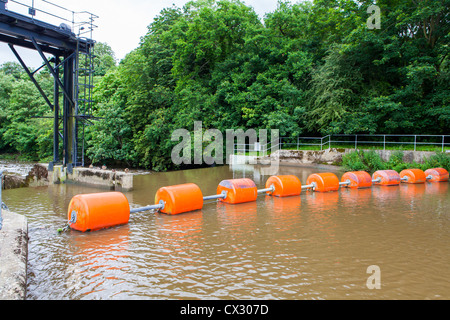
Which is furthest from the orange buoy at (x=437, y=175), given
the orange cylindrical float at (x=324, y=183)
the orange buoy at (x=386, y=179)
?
the orange cylindrical float at (x=324, y=183)

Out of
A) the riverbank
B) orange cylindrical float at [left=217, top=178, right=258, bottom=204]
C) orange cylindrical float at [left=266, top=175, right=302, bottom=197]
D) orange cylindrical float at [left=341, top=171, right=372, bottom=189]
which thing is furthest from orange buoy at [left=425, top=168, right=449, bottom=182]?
orange cylindrical float at [left=217, top=178, right=258, bottom=204]

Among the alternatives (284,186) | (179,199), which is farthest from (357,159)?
(179,199)

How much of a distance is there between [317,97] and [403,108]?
19.0 ft

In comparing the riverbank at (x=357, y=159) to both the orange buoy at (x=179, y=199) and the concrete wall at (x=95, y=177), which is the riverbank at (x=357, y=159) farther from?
the orange buoy at (x=179, y=199)

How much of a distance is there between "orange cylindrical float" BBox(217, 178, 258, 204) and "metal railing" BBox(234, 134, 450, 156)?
43.1 ft

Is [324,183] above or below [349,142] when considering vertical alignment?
below

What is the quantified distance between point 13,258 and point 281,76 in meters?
24.4

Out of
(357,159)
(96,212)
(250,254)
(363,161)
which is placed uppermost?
(357,159)

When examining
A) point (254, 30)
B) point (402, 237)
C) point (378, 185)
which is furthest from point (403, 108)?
point (402, 237)

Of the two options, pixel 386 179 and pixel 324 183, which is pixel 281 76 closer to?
pixel 386 179

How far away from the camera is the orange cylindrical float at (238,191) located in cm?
1066

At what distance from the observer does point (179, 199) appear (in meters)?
9.15

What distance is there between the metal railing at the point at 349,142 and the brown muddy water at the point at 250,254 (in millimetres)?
12909
